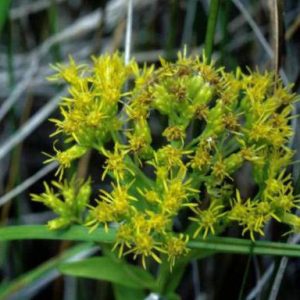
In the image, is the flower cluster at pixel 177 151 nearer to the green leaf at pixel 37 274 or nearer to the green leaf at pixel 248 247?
the green leaf at pixel 248 247

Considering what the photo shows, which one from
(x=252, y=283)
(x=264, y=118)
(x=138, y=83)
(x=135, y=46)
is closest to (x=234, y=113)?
(x=264, y=118)

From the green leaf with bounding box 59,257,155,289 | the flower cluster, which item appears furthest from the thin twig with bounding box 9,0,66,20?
the green leaf with bounding box 59,257,155,289

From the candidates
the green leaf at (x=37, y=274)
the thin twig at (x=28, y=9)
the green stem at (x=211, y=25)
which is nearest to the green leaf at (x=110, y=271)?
the green leaf at (x=37, y=274)

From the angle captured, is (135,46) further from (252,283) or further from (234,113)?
(234,113)

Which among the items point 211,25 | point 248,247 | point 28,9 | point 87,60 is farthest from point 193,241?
point 28,9

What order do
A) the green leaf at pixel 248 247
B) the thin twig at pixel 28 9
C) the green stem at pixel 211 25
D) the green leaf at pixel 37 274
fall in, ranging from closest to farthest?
the green leaf at pixel 248 247 < the green stem at pixel 211 25 < the green leaf at pixel 37 274 < the thin twig at pixel 28 9

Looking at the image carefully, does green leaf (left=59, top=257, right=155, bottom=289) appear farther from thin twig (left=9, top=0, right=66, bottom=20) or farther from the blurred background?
thin twig (left=9, top=0, right=66, bottom=20)
